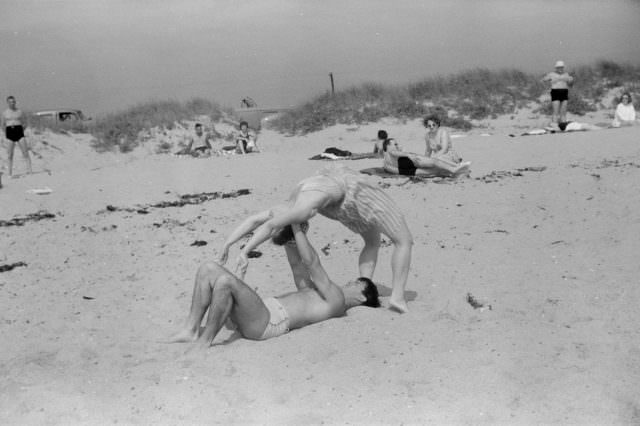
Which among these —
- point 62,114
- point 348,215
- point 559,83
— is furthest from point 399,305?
point 62,114

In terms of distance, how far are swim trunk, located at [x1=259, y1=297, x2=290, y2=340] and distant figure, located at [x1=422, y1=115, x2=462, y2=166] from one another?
6.27 metres

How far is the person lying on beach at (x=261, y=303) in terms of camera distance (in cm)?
514

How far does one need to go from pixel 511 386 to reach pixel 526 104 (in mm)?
19767

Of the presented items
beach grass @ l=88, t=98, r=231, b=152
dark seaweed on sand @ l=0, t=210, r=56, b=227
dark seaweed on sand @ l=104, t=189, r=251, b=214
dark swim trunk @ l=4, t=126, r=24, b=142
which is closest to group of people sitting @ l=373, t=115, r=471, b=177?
Result: dark seaweed on sand @ l=104, t=189, r=251, b=214

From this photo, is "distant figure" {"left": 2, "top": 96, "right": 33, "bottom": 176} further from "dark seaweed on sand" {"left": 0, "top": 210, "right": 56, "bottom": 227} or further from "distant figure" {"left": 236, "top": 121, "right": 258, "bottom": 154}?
"dark seaweed on sand" {"left": 0, "top": 210, "right": 56, "bottom": 227}

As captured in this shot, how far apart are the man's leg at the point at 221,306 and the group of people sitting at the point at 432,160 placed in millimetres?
6385

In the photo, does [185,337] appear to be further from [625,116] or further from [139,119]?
[139,119]

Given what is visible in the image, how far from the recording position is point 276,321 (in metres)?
5.36

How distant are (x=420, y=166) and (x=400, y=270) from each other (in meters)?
5.66

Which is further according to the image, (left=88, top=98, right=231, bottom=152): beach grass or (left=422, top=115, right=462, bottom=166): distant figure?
(left=88, top=98, right=231, bottom=152): beach grass

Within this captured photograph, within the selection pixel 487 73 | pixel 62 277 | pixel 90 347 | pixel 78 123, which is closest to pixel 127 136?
pixel 78 123

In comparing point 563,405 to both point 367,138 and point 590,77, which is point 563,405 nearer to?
point 367,138

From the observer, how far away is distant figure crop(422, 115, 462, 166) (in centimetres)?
1134

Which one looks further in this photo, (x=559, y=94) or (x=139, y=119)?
(x=139, y=119)
